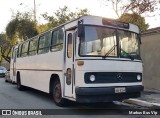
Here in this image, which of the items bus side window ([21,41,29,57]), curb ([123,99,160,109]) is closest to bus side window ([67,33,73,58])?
curb ([123,99,160,109])

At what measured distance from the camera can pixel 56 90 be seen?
1160cm

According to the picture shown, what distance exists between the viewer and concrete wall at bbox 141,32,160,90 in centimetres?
1526

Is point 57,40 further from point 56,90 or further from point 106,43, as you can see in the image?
point 106,43

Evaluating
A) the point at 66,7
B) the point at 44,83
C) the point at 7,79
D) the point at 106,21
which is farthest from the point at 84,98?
the point at 66,7

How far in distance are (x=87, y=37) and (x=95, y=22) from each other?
580 mm

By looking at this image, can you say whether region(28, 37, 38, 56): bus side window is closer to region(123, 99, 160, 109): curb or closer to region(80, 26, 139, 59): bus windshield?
region(123, 99, 160, 109): curb

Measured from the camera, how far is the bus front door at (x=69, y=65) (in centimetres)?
1026

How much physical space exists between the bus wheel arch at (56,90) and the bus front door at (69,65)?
2.11ft

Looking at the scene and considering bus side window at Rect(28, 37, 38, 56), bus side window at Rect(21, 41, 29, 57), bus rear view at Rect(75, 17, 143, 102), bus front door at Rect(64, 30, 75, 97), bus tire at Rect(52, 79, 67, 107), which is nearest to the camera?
bus rear view at Rect(75, 17, 143, 102)

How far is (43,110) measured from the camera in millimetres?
10602

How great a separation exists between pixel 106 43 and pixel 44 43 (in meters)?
4.39

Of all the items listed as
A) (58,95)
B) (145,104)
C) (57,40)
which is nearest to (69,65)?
(58,95)

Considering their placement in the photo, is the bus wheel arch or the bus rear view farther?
the bus wheel arch

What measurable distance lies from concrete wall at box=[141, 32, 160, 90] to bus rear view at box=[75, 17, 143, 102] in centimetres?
497
